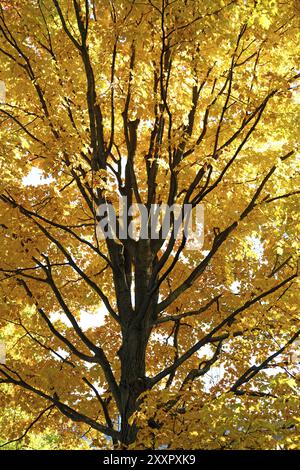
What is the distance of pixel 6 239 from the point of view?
303 inches

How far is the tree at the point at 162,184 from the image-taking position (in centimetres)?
596

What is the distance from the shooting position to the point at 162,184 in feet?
27.0

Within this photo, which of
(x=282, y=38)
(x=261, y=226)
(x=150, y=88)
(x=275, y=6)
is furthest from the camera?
(x=261, y=226)

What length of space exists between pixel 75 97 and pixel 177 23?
261 cm

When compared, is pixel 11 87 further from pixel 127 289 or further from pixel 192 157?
pixel 127 289

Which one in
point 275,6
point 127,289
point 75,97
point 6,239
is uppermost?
point 75,97

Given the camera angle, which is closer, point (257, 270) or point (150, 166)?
point (150, 166)

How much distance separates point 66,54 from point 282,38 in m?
3.05

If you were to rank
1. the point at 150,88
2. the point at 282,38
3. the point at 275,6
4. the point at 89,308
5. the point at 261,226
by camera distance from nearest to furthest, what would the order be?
1. the point at 275,6
2. the point at 282,38
3. the point at 150,88
4. the point at 261,226
5. the point at 89,308

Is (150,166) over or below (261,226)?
over

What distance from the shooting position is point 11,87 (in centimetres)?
823

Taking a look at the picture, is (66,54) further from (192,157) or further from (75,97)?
(192,157)

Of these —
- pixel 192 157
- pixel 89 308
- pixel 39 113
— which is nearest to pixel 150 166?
pixel 192 157

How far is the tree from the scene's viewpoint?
5.96m
